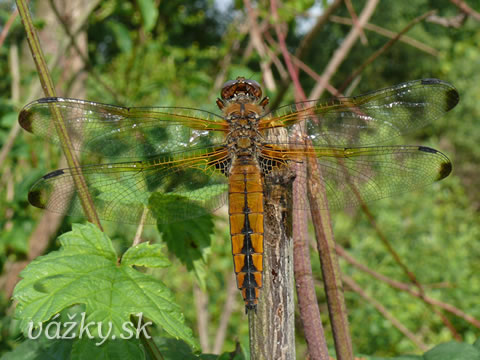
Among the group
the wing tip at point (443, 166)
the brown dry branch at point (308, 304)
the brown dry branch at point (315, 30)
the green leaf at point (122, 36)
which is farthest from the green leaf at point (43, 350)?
the green leaf at point (122, 36)

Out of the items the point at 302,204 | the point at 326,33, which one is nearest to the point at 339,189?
the point at 302,204

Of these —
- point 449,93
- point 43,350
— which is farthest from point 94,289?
point 449,93

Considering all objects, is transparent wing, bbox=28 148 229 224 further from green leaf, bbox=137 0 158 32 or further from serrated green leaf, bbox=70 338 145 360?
green leaf, bbox=137 0 158 32

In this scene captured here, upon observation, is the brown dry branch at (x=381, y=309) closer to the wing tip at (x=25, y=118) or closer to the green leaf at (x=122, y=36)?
the wing tip at (x=25, y=118)

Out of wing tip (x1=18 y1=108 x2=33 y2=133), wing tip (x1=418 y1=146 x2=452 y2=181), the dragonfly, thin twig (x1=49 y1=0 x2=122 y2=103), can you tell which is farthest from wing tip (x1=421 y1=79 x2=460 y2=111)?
thin twig (x1=49 y1=0 x2=122 y2=103)

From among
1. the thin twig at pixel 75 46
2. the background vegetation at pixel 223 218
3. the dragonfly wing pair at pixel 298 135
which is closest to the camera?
the dragonfly wing pair at pixel 298 135

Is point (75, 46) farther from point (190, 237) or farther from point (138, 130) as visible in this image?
point (190, 237)
